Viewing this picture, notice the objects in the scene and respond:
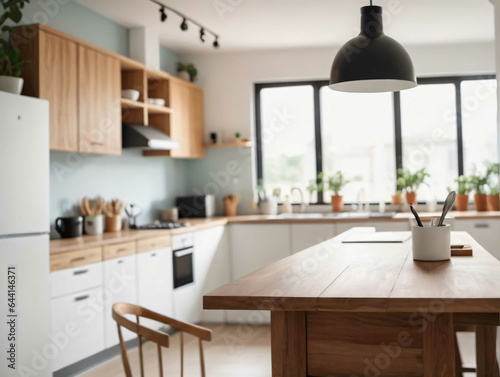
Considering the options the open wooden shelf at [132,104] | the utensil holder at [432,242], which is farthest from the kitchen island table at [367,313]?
the open wooden shelf at [132,104]

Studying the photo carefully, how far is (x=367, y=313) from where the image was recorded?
1.91 meters

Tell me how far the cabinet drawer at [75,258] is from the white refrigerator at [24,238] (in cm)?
18

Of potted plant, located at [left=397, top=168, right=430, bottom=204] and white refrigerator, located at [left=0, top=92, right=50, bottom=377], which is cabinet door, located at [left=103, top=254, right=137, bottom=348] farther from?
potted plant, located at [left=397, top=168, right=430, bottom=204]

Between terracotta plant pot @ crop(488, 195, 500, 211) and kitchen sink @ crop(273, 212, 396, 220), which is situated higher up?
terracotta plant pot @ crop(488, 195, 500, 211)

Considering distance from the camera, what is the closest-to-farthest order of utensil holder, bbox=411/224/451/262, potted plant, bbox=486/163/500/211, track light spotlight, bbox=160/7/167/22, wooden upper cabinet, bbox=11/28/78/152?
utensil holder, bbox=411/224/451/262 < wooden upper cabinet, bbox=11/28/78/152 < track light spotlight, bbox=160/7/167/22 < potted plant, bbox=486/163/500/211

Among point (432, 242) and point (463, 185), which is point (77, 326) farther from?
point (463, 185)

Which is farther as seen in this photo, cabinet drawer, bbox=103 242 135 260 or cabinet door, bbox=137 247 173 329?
cabinet door, bbox=137 247 173 329

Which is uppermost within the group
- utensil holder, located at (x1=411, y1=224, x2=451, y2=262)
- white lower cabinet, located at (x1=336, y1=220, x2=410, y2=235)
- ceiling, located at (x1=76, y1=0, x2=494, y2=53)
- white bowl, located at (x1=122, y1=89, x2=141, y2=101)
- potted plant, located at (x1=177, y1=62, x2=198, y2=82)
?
ceiling, located at (x1=76, y1=0, x2=494, y2=53)

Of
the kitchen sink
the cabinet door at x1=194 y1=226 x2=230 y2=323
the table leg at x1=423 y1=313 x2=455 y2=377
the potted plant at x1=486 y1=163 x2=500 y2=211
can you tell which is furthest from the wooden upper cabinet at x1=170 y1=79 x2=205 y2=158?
the table leg at x1=423 y1=313 x2=455 y2=377

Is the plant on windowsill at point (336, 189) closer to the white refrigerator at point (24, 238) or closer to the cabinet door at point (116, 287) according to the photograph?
the cabinet door at point (116, 287)

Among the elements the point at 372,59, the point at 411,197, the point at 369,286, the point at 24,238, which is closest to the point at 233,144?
the point at 411,197

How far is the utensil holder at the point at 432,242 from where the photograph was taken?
7.86ft

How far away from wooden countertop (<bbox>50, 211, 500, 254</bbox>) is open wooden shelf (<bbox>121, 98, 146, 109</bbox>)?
1.04m

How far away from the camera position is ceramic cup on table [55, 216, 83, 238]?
442cm
